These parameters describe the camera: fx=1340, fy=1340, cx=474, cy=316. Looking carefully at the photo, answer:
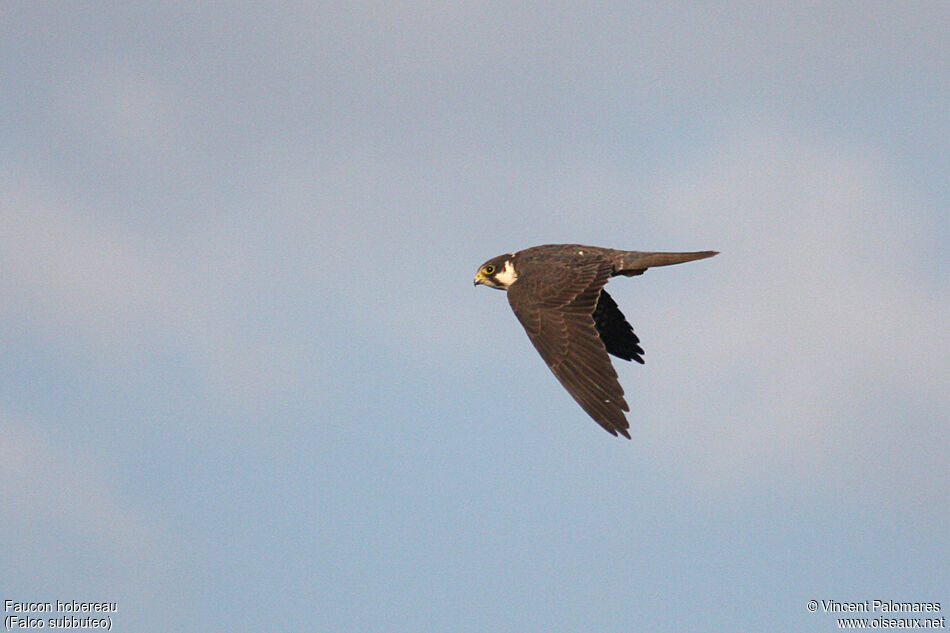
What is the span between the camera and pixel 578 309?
59.1 ft

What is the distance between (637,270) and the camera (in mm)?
19641

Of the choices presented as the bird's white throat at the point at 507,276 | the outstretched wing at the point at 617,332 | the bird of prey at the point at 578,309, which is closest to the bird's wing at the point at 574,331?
the bird of prey at the point at 578,309

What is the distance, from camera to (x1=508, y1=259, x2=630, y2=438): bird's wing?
16500 mm

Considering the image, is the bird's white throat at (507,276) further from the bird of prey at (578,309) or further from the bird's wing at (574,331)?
the bird's wing at (574,331)

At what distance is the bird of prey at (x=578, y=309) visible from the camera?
1669cm

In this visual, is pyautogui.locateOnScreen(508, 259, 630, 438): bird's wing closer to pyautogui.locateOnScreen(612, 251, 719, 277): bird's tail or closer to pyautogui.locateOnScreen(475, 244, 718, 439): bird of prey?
pyautogui.locateOnScreen(475, 244, 718, 439): bird of prey

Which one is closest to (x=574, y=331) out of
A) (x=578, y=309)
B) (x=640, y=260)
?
(x=578, y=309)

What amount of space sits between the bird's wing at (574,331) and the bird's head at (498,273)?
49 centimetres

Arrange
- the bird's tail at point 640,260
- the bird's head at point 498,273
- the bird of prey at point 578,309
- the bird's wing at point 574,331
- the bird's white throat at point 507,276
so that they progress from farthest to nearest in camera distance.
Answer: the bird's head at point 498,273
the bird's white throat at point 507,276
the bird's tail at point 640,260
the bird of prey at point 578,309
the bird's wing at point 574,331

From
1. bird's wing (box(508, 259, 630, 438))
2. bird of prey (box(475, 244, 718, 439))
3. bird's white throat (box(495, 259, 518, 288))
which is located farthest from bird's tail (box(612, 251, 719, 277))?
bird's white throat (box(495, 259, 518, 288))

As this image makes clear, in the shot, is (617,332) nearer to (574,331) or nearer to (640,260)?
(640,260)

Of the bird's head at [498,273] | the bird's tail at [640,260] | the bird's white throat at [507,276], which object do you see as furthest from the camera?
the bird's head at [498,273]

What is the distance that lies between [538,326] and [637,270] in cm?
253

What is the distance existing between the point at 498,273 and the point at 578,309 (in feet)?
7.70
